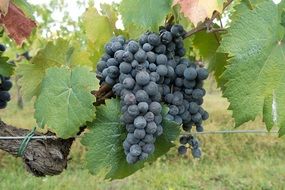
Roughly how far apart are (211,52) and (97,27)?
39 cm

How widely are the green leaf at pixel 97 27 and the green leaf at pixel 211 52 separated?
0.30m

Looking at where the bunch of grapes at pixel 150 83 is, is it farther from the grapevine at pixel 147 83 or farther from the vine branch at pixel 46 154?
the vine branch at pixel 46 154

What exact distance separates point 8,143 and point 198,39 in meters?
0.67

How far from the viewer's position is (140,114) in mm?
1131

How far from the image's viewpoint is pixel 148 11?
1.12m

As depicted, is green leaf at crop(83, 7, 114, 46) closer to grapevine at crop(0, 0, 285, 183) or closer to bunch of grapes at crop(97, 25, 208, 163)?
grapevine at crop(0, 0, 285, 183)

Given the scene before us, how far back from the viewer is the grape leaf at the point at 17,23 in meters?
1.39

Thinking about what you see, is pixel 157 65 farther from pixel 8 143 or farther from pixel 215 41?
pixel 8 143

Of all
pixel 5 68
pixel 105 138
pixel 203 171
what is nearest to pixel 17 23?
pixel 5 68

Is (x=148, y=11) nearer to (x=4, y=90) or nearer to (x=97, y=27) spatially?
(x=97, y=27)

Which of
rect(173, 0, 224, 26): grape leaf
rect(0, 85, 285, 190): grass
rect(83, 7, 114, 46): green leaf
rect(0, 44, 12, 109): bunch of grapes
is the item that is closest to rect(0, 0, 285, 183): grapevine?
rect(173, 0, 224, 26): grape leaf

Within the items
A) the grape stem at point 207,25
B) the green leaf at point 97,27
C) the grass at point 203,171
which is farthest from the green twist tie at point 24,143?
the grass at point 203,171

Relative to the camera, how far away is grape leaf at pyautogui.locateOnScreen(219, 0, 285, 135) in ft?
3.51

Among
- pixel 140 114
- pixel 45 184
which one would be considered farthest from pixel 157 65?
pixel 45 184
